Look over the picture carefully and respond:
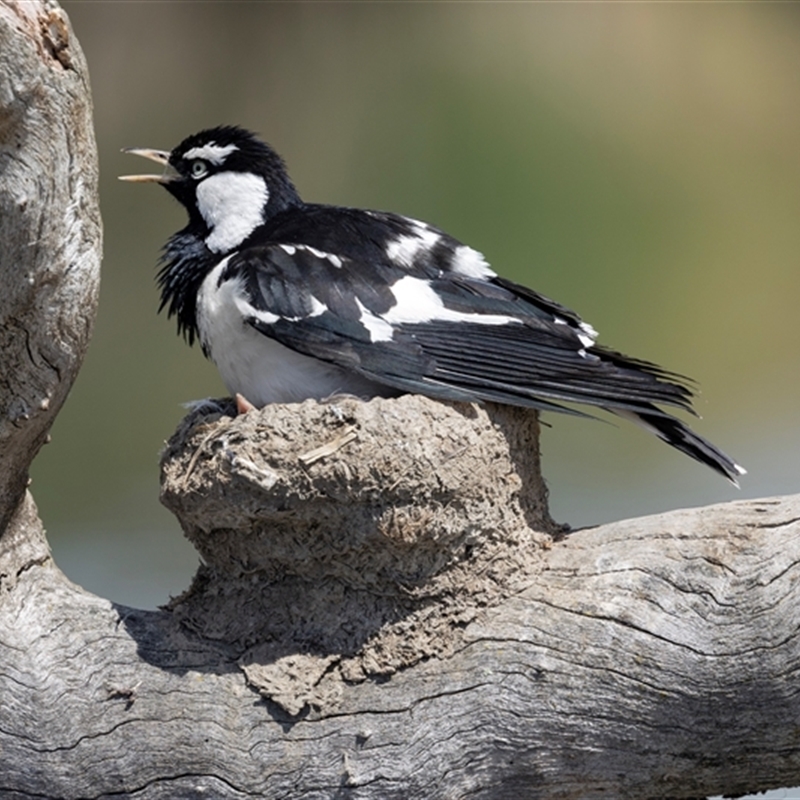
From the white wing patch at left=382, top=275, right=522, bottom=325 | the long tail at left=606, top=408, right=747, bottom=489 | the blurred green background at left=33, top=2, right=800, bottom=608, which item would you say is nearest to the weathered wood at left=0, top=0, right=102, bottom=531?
the white wing patch at left=382, top=275, right=522, bottom=325

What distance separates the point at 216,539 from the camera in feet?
8.19

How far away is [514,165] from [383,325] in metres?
7.37

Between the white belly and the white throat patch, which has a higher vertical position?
the white throat patch

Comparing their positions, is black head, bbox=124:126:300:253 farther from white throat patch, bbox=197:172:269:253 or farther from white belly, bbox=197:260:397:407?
white belly, bbox=197:260:397:407

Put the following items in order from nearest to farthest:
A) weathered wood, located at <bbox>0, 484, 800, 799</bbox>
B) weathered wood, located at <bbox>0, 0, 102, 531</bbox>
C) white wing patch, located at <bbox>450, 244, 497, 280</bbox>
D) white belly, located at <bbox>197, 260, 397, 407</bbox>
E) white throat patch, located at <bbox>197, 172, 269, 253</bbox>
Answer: weathered wood, located at <bbox>0, 0, 102, 531</bbox>, weathered wood, located at <bbox>0, 484, 800, 799</bbox>, white belly, located at <bbox>197, 260, 397, 407</bbox>, white wing patch, located at <bbox>450, 244, 497, 280</bbox>, white throat patch, located at <bbox>197, 172, 269, 253</bbox>

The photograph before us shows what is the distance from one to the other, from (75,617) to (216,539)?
1.05ft

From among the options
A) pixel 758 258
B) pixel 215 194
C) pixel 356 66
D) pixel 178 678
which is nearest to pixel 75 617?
pixel 178 678

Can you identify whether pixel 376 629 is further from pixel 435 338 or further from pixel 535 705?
pixel 435 338

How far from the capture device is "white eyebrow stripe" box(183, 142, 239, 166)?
9.83ft

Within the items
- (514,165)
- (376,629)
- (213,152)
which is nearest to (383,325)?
(376,629)

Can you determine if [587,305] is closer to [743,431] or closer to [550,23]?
[743,431]

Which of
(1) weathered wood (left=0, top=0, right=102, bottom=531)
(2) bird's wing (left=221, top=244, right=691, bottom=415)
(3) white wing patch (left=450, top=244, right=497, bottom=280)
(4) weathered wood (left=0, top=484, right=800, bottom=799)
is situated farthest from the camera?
(3) white wing patch (left=450, top=244, right=497, bottom=280)

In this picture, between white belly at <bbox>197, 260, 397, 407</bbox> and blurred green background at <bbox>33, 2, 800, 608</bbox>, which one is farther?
blurred green background at <bbox>33, 2, 800, 608</bbox>

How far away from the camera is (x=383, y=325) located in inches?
100
